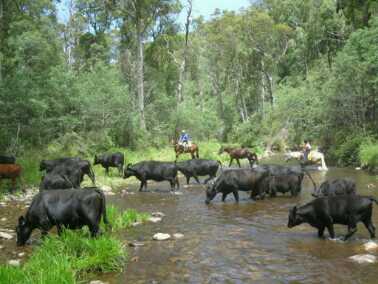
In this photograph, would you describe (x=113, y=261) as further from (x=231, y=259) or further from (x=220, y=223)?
(x=220, y=223)

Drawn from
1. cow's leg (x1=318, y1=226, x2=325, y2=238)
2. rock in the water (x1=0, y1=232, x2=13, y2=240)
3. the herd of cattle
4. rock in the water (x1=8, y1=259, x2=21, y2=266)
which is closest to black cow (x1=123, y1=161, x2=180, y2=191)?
the herd of cattle

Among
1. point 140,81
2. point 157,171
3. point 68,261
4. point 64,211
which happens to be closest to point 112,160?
point 157,171

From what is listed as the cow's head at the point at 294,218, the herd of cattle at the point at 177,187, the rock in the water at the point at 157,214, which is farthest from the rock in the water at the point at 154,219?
the cow's head at the point at 294,218

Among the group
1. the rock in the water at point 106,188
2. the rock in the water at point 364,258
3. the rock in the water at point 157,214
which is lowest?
the rock in the water at point 364,258

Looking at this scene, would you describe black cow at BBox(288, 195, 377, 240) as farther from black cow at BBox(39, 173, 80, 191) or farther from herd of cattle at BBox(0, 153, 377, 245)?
black cow at BBox(39, 173, 80, 191)

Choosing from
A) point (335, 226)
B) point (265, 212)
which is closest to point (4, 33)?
point (265, 212)

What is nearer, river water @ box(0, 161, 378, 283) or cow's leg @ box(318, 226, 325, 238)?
river water @ box(0, 161, 378, 283)

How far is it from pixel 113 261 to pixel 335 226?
6529 millimetres

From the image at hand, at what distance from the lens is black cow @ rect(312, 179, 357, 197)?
50.5ft

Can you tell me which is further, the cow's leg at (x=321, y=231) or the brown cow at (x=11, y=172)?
the brown cow at (x=11, y=172)

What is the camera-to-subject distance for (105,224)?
1176 centimetres

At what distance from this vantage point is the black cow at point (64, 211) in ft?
34.2

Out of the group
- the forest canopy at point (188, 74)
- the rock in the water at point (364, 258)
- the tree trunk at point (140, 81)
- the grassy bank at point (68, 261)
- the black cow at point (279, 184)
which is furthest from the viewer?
the tree trunk at point (140, 81)

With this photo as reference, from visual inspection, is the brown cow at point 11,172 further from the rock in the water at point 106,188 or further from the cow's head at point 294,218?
the cow's head at point 294,218
